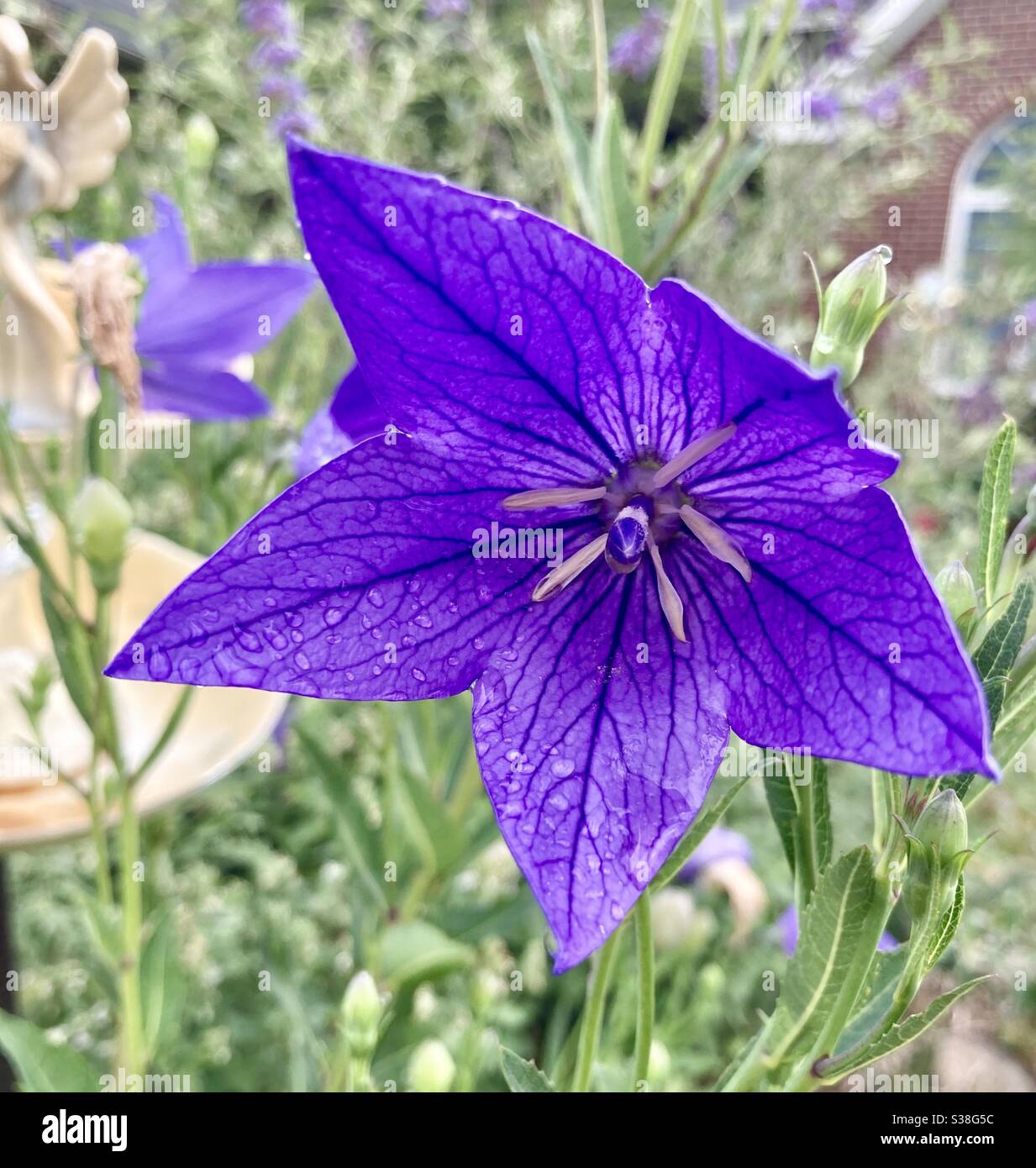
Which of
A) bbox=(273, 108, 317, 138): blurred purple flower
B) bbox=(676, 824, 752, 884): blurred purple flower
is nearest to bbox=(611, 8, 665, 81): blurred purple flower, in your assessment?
bbox=(273, 108, 317, 138): blurred purple flower

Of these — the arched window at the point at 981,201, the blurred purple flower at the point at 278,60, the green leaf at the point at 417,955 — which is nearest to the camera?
the green leaf at the point at 417,955

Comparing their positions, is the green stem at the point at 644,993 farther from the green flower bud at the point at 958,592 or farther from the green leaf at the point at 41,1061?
the green leaf at the point at 41,1061

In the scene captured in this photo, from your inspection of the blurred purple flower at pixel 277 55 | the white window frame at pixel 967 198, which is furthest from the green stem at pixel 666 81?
the white window frame at pixel 967 198

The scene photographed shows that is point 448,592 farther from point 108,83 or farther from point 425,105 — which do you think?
point 425,105

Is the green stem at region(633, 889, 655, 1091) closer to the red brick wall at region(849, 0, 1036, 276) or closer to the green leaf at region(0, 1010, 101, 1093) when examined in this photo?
the green leaf at region(0, 1010, 101, 1093)

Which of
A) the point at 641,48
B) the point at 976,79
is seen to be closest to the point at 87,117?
the point at 641,48

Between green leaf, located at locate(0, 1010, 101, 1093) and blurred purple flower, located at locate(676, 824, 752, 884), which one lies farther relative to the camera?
blurred purple flower, located at locate(676, 824, 752, 884)

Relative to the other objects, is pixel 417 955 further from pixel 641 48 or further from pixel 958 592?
pixel 641 48
